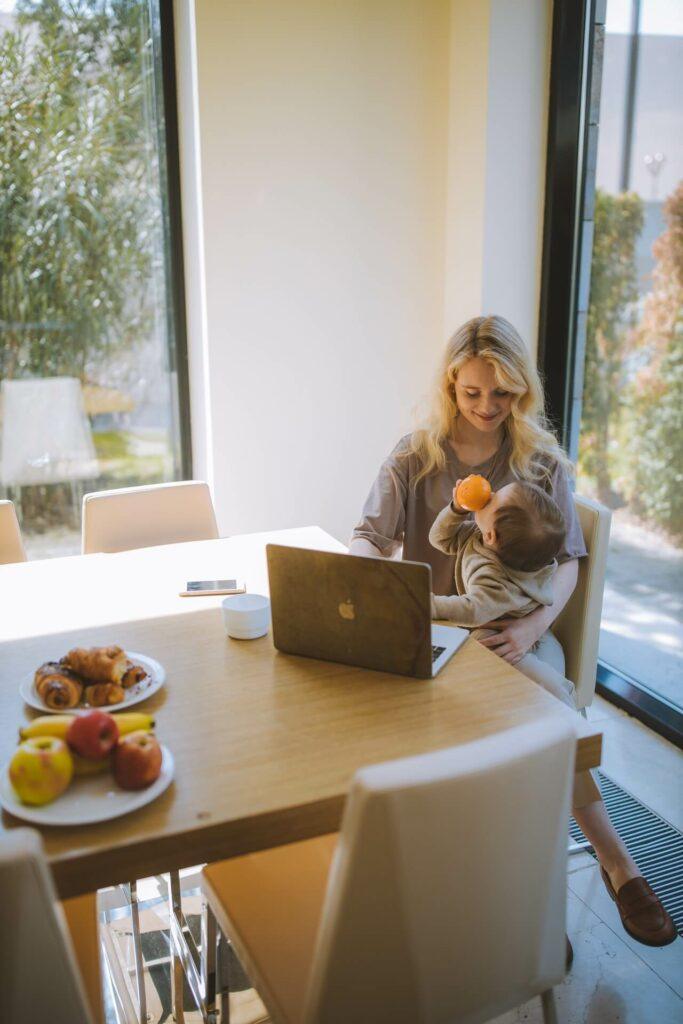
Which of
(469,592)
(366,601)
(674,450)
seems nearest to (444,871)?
(366,601)

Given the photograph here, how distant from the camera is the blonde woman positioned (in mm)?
1960

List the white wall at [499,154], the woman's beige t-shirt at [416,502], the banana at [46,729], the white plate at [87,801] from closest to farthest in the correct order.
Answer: the white plate at [87,801]
the banana at [46,729]
the woman's beige t-shirt at [416,502]
the white wall at [499,154]

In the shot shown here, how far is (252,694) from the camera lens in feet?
4.84

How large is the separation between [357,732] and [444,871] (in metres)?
0.34

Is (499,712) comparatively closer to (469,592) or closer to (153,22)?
(469,592)

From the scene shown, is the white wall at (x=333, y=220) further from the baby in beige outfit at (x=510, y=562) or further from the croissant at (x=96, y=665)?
the croissant at (x=96, y=665)

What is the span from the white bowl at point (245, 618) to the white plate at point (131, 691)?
18 cm

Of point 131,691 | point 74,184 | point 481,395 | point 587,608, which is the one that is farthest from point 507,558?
point 74,184

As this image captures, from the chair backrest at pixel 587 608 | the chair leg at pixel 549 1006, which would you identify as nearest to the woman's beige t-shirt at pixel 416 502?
the chair backrest at pixel 587 608

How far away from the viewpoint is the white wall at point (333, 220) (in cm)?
300

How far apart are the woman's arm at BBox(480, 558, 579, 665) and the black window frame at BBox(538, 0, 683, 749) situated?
1028 mm

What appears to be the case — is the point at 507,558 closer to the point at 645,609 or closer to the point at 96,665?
the point at 96,665

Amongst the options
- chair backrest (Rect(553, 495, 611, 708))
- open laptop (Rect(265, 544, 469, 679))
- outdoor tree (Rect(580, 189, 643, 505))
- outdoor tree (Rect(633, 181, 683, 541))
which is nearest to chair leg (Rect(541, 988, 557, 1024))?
open laptop (Rect(265, 544, 469, 679))

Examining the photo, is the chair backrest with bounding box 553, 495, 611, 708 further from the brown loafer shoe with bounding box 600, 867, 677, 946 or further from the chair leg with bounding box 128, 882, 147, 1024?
the chair leg with bounding box 128, 882, 147, 1024
